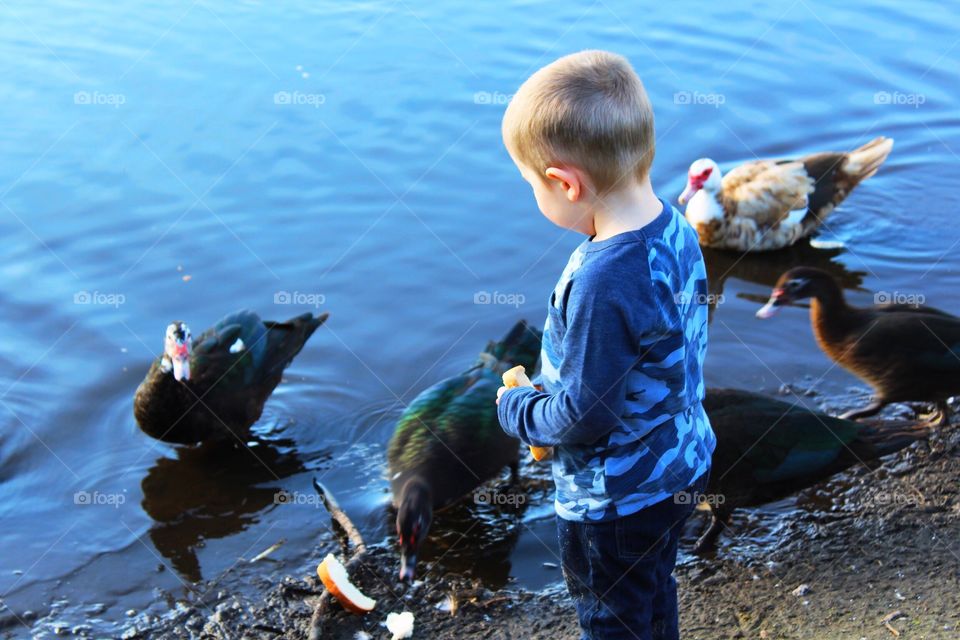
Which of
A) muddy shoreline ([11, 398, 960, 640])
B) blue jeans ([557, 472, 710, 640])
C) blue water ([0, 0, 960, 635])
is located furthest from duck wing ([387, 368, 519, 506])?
blue jeans ([557, 472, 710, 640])

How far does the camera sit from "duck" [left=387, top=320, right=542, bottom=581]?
177 inches

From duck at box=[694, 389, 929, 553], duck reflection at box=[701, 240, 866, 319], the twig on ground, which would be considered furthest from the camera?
duck reflection at box=[701, 240, 866, 319]

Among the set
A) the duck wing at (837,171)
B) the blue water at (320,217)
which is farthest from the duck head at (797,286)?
the duck wing at (837,171)

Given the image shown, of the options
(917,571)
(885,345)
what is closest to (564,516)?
(917,571)

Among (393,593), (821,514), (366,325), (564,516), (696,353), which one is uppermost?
(696,353)

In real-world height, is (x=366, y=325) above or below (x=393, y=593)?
above

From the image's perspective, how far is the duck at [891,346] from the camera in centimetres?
520

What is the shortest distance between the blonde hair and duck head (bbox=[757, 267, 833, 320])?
347 cm

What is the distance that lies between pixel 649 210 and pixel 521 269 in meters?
4.53

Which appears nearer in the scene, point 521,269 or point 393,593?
point 393,593

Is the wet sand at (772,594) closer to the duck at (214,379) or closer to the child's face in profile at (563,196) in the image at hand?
the duck at (214,379)

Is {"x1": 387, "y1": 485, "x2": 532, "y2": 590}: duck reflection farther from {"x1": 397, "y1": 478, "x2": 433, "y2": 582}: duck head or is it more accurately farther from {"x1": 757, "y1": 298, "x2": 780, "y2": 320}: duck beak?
{"x1": 757, "y1": 298, "x2": 780, "y2": 320}: duck beak

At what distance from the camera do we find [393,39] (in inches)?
397

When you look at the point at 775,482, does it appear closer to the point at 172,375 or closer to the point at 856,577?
the point at 856,577
